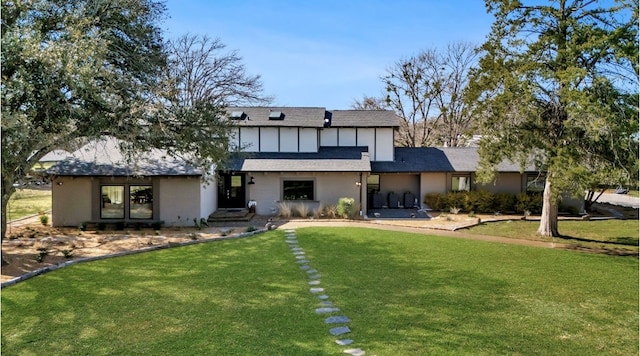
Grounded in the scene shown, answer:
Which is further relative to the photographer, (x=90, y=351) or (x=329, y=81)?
(x=329, y=81)

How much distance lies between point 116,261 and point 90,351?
620 cm

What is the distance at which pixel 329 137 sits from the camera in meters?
26.3

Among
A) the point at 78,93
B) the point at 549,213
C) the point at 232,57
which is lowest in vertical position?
the point at 549,213

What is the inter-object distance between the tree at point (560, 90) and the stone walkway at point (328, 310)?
31.1 ft

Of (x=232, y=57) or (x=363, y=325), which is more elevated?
(x=232, y=57)

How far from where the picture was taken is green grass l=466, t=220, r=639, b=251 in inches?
650

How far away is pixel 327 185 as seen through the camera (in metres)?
22.4

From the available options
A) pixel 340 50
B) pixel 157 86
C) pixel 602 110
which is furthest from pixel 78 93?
pixel 340 50

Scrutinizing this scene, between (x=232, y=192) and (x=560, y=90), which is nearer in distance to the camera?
(x=560, y=90)

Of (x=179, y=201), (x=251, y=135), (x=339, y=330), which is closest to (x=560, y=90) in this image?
(x=339, y=330)

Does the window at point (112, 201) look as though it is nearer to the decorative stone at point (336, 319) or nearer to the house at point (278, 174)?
the house at point (278, 174)

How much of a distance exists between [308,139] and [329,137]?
1.87 m

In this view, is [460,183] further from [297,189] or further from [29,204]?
[29,204]

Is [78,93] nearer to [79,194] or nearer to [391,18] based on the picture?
[79,194]
